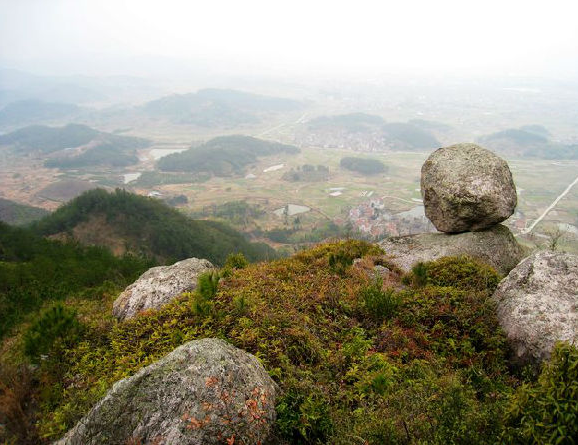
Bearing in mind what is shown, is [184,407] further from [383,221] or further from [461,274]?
[383,221]

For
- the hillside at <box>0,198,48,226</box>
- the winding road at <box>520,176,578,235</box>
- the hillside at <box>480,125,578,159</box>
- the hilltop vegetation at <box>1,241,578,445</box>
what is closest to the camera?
the hilltop vegetation at <box>1,241,578,445</box>

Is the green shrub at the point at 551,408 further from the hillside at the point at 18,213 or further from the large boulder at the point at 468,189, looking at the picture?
the hillside at the point at 18,213

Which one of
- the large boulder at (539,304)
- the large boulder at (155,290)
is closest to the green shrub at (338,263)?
the large boulder at (539,304)

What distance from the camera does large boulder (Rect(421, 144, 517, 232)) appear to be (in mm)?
13102

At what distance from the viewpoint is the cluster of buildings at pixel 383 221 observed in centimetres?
9044

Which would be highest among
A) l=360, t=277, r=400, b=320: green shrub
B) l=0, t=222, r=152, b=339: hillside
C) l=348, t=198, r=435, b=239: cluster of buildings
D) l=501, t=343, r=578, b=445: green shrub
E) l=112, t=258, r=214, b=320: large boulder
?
l=501, t=343, r=578, b=445: green shrub

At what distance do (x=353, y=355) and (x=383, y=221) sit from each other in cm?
9891

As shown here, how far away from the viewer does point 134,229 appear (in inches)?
2456

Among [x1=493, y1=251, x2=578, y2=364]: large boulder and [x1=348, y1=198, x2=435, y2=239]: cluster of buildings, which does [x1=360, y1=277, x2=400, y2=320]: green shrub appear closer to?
[x1=493, y1=251, x2=578, y2=364]: large boulder

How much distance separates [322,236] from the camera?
94250 mm

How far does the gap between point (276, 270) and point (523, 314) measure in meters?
6.30

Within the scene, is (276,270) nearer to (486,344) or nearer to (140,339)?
(140,339)

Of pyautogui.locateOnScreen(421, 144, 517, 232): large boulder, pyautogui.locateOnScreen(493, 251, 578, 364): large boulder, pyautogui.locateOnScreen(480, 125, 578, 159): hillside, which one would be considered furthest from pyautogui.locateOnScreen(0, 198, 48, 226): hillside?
pyautogui.locateOnScreen(480, 125, 578, 159): hillside

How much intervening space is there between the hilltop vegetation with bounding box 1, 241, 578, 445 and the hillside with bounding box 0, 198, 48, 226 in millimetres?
112087
